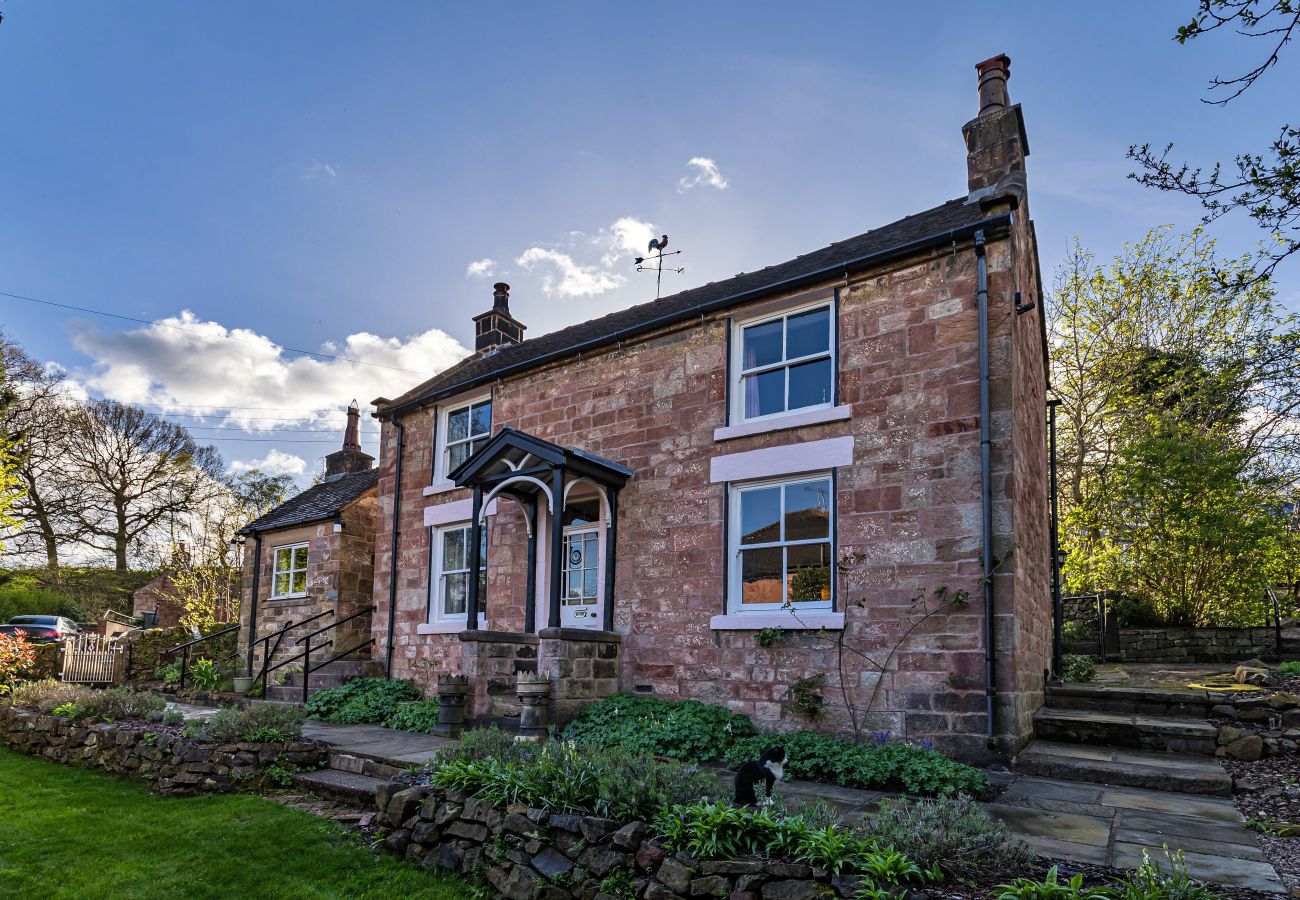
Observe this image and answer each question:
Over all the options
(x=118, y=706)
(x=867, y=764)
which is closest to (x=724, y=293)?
(x=867, y=764)

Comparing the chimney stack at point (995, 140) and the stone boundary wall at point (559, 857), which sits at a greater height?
the chimney stack at point (995, 140)

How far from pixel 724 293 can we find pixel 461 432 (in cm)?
559

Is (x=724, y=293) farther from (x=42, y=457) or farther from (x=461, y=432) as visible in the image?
(x=42, y=457)

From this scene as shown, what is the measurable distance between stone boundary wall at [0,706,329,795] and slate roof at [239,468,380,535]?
240 inches

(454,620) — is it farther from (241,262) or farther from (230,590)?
(230,590)

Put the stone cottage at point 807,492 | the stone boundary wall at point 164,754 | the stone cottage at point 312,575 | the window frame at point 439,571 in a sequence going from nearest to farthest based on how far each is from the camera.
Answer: the stone cottage at point 807,492 < the stone boundary wall at point 164,754 < the window frame at point 439,571 < the stone cottage at point 312,575

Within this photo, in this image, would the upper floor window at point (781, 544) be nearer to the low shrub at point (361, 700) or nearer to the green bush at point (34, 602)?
the low shrub at point (361, 700)

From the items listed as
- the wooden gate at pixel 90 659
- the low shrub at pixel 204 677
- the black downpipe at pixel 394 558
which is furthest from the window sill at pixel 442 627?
the wooden gate at pixel 90 659

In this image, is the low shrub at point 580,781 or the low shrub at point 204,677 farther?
the low shrub at point 204,677

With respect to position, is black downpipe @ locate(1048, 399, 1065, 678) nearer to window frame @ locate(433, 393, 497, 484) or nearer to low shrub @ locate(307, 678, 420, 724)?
window frame @ locate(433, 393, 497, 484)

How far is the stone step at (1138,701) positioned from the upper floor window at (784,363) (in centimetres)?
483

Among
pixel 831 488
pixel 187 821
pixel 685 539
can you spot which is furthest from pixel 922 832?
pixel 187 821

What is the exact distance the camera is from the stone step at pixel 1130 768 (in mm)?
6492

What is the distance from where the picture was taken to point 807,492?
904 centimetres
